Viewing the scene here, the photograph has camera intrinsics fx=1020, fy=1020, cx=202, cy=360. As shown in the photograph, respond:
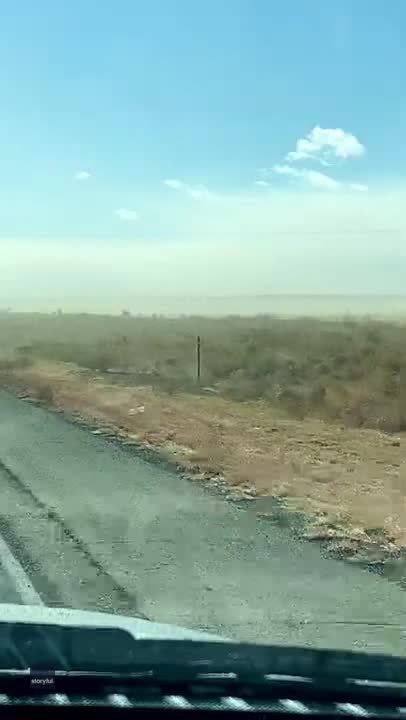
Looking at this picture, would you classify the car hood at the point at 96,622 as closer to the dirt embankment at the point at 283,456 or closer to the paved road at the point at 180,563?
the paved road at the point at 180,563

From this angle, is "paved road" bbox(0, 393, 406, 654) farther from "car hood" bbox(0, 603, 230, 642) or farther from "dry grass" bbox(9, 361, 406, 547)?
"car hood" bbox(0, 603, 230, 642)

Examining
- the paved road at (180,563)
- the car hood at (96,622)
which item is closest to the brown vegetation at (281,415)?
the paved road at (180,563)

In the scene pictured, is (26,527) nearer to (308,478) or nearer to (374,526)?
(374,526)

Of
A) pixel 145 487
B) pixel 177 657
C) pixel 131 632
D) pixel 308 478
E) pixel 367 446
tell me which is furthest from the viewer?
pixel 367 446

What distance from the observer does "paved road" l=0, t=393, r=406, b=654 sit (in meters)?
6.98

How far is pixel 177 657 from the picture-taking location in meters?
3.80

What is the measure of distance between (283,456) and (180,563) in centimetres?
730

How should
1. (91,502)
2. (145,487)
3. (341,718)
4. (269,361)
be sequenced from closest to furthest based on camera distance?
1. (341,718)
2. (91,502)
3. (145,487)
4. (269,361)

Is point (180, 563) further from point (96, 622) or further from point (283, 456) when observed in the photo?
point (283, 456)

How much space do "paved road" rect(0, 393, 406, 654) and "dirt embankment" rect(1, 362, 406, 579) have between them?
26.9 inches

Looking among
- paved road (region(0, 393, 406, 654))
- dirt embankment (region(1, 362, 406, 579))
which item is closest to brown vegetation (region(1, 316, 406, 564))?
dirt embankment (region(1, 362, 406, 579))

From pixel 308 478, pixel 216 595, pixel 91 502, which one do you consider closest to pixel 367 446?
pixel 308 478

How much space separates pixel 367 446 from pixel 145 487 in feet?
21.9

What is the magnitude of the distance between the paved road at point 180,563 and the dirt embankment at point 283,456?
2.24 ft
